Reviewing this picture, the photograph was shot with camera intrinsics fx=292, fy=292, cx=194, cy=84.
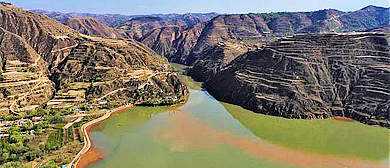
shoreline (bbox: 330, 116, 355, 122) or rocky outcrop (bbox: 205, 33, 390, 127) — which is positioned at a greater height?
rocky outcrop (bbox: 205, 33, 390, 127)

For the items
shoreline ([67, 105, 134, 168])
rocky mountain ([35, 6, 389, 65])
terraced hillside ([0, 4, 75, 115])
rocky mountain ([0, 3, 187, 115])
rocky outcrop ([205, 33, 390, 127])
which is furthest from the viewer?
rocky mountain ([35, 6, 389, 65])

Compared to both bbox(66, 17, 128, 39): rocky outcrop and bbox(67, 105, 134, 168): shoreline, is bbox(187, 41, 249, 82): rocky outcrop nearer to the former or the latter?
bbox(67, 105, 134, 168): shoreline

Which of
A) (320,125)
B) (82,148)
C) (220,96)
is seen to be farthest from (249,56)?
(82,148)

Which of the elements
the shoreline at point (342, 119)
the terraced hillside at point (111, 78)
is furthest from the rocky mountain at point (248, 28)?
the shoreline at point (342, 119)

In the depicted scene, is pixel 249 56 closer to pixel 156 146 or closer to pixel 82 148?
pixel 156 146

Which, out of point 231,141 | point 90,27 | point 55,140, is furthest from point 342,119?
point 90,27

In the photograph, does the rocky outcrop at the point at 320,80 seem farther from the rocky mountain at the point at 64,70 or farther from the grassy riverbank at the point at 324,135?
the rocky mountain at the point at 64,70

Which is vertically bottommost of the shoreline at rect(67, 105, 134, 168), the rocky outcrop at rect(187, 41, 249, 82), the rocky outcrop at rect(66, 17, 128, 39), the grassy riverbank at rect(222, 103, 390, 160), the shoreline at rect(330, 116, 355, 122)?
the shoreline at rect(67, 105, 134, 168)

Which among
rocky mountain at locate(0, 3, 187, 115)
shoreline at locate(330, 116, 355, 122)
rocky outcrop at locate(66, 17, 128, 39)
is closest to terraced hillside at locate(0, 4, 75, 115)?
rocky mountain at locate(0, 3, 187, 115)
